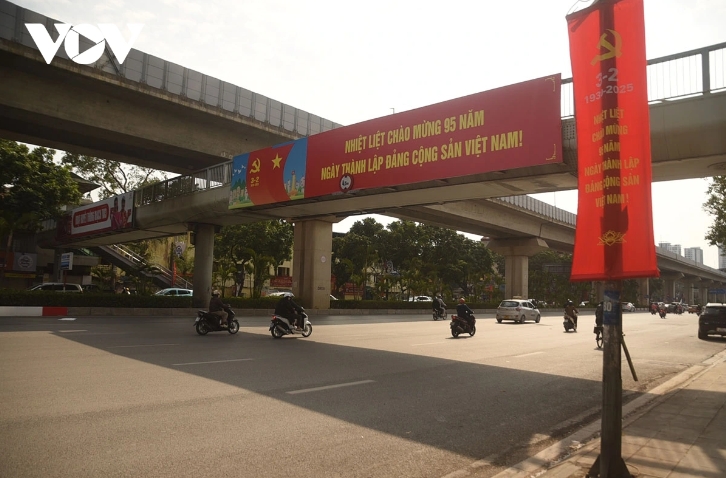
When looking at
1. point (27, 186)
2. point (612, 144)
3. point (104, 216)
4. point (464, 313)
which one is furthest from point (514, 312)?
point (27, 186)

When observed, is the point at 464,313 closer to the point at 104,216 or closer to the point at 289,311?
the point at 289,311

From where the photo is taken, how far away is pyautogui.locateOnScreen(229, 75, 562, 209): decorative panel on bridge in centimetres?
1445

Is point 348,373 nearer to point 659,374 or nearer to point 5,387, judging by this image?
point 5,387

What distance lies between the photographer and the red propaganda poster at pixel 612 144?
464cm

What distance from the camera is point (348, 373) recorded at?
10.6 metres

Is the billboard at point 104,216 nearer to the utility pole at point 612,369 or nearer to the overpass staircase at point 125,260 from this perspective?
the overpass staircase at point 125,260

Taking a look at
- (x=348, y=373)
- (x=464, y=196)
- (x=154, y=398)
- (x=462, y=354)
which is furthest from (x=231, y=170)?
(x=154, y=398)

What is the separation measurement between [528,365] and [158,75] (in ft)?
71.8

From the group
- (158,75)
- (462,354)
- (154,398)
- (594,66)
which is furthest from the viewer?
(158,75)

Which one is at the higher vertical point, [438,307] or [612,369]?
[612,369]

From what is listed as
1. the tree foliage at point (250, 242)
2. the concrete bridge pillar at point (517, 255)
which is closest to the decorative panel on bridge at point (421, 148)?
the tree foliage at point (250, 242)

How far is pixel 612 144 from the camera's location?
15.7 feet

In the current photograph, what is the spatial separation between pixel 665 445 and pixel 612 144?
3.45 metres

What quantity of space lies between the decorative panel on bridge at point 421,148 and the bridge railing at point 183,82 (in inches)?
232
